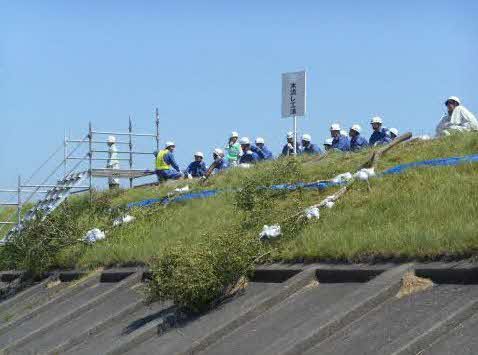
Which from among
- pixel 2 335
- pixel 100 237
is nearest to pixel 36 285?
pixel 100 237

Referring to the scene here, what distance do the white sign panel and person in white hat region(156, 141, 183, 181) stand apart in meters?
4.43

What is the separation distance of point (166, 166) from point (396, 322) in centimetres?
1635

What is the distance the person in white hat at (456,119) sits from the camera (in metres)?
18.5

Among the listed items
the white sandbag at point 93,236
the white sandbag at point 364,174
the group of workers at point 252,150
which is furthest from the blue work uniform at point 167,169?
the white sandbag at point 364,174

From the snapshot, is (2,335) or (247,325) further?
(2,335)

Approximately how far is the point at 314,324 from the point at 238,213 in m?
6.20

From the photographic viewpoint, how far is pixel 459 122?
18.7 m

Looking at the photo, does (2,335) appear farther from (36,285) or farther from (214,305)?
(214,305)

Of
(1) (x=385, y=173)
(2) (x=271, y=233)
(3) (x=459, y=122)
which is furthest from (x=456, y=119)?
(2) (x=271, y=233)

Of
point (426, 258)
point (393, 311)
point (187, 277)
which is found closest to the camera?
point (393, 311)

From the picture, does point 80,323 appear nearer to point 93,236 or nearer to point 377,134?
point 93,236

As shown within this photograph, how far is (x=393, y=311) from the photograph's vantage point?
10430 mm

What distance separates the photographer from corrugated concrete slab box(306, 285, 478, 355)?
9.62 metres

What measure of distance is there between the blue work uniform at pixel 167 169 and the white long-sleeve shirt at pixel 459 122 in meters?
8.86
